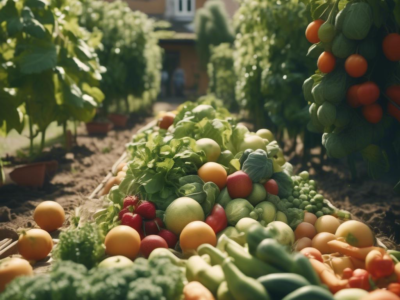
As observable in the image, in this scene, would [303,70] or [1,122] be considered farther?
[303,70]

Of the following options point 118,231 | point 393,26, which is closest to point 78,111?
point 118,231

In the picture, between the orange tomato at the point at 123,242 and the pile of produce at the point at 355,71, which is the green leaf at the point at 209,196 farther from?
the pile of produce at the point at 355,71

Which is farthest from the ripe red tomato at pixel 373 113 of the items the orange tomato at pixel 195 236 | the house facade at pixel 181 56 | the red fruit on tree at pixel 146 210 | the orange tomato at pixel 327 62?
the house facade at pixel 181 56

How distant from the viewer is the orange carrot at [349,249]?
271cm

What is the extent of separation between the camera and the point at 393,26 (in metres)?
3.29

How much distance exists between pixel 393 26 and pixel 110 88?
29.0 feet

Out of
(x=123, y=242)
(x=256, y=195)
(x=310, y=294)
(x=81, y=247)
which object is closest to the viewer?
(x=310, y=294)

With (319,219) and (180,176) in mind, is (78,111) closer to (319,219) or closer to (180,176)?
(180,176)

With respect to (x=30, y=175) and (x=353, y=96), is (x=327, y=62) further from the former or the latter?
(x=30, y=175)

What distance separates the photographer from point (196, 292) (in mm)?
2230

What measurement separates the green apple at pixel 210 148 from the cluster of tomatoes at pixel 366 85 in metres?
1.04

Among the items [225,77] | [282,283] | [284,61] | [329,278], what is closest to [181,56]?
[225,77]

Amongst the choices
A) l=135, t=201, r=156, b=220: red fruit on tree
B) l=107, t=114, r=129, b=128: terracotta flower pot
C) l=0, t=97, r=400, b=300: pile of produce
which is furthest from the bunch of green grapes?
l=107, t=114, r=129, b=128: terracotta flower pot

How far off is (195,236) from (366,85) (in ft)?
5.08
